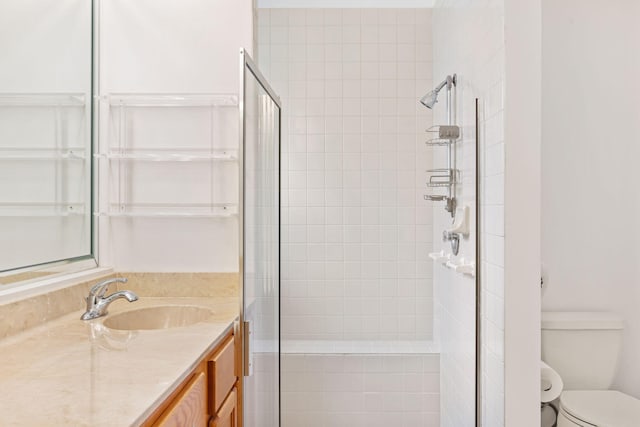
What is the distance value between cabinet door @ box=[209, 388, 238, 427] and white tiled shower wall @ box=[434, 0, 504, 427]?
908 mm

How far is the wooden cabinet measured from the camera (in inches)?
41.0

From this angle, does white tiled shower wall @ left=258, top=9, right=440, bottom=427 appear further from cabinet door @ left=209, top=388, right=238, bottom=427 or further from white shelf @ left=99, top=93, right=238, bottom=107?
cabinet door @ left=209, top=388, right=238, bottom=427

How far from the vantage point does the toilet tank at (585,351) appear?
2281mm

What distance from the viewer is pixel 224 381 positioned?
56.9 inches

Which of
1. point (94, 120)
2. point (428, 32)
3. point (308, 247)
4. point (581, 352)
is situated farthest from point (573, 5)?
point (94, 120)

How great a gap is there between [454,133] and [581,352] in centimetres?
125

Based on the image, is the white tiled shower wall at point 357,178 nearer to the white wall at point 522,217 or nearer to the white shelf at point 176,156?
the white shelf at point 176,156

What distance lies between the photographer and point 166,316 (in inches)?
72.6

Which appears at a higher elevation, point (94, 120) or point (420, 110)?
point (420, 110)

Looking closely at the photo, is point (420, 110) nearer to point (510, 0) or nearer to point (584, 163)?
point (584, 163)

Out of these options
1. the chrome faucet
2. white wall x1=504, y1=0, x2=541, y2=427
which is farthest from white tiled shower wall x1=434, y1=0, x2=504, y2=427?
the chrome faucet

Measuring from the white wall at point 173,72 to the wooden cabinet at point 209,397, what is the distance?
64 centimetres

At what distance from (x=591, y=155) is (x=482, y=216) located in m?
1.04

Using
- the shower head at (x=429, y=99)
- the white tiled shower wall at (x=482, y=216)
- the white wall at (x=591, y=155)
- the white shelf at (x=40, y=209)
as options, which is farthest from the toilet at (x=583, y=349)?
the white shelf at (x=40, y=209)
